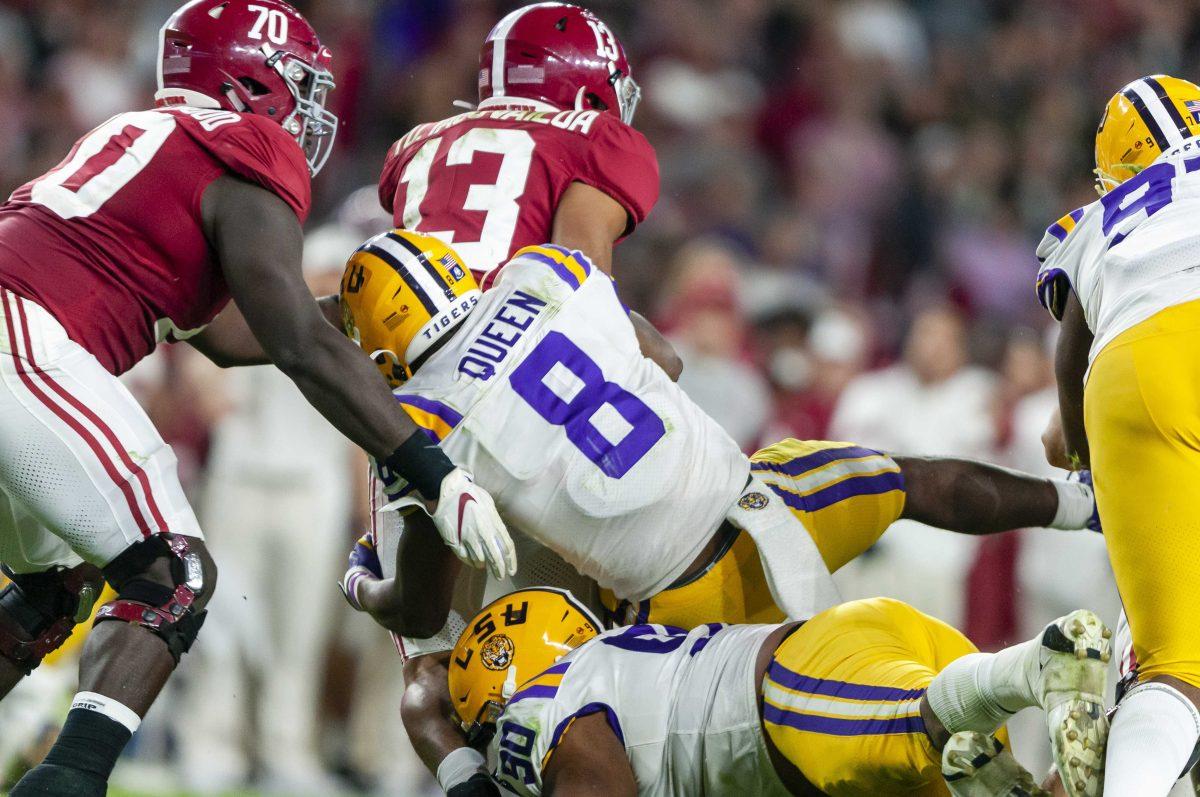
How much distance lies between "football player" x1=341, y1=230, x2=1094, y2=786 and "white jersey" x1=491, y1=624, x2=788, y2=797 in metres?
0.35

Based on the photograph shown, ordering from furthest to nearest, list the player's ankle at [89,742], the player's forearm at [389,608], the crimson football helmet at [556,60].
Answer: the crimson football helmet at [556,60]
the player's forearm at [389,608]
the player's ankle at [89,742]

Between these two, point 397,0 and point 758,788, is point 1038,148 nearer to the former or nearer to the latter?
point 397,0

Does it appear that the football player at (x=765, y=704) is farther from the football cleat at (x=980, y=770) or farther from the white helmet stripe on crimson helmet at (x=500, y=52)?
the white helmet stripe on crimson helmet at (x=500, y=52)

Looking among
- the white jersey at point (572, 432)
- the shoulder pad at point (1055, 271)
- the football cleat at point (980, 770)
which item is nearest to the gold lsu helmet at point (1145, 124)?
the shoulder pad at point (1055, 271)

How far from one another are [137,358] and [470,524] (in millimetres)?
978

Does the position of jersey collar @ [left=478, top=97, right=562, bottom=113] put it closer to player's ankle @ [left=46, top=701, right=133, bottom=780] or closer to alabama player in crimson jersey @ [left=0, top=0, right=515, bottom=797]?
alabama player in crimson jersey @ [left=0, top=0, right=515, bottom=797]

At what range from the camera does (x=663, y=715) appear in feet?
11.1

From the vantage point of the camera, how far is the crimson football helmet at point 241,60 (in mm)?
4164

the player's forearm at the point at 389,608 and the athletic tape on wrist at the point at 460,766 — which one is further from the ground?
the player's forearm at the point at 389,608

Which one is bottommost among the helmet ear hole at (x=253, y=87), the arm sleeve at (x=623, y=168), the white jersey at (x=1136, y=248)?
the arm sleeve at (x=623, y=168)

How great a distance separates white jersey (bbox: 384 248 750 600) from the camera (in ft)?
12.1

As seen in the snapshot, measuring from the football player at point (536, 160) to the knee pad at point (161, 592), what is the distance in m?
1.19

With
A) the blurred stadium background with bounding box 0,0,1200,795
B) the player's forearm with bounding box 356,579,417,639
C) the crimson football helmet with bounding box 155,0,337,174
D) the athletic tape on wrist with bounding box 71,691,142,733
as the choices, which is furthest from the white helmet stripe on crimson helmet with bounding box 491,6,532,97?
the blurred stadium background with bounding box 0,0,1200,795

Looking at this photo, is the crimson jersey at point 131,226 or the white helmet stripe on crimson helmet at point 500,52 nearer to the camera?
the crimson jersey at point 131,226
